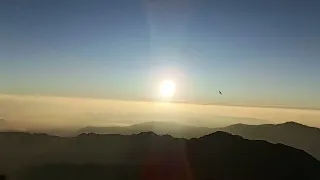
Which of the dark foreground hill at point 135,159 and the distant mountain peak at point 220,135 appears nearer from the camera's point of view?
the dark foreground hill at point 135,159

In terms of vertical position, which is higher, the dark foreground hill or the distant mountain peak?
the distant mountain peak

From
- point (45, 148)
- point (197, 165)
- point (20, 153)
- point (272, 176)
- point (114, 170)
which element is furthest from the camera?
point (272, 176)

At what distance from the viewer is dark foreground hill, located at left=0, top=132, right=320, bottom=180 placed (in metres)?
17.0

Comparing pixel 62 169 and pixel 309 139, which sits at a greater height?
pixel 309 139

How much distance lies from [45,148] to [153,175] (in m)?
5.12

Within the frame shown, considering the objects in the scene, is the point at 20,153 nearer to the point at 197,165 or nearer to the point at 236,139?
the point at 197,165

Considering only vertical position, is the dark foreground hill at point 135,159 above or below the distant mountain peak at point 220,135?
below

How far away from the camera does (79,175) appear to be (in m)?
19.2

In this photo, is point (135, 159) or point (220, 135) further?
point (220, 135)

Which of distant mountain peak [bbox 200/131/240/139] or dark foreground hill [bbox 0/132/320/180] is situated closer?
dark foreground hill [bbox 0/132/320/180]

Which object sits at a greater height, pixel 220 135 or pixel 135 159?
pixel 220 135

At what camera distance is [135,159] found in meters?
20.4

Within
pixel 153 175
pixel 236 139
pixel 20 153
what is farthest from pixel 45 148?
pixel 236 139

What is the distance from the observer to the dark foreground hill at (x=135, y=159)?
55.9ft
